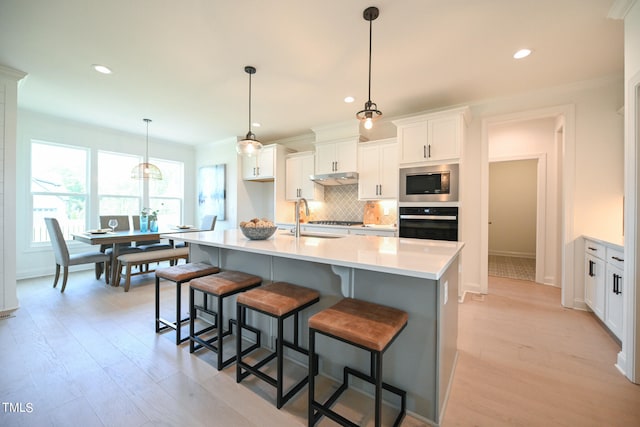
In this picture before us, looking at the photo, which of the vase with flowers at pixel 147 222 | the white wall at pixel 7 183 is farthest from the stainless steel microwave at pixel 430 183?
the white wall at pixel 7 183

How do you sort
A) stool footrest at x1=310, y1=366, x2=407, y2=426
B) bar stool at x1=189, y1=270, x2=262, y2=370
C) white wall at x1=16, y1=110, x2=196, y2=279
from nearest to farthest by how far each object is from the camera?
stool footrest at x1=310, y1=366, x2=407, y2=426
bar stool at x1=189, y1=270, x2=262, y2=370
white wall at x1=16, y1=110, x2=196, y2=279

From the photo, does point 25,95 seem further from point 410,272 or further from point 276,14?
point 410,272

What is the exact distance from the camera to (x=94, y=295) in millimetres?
3414

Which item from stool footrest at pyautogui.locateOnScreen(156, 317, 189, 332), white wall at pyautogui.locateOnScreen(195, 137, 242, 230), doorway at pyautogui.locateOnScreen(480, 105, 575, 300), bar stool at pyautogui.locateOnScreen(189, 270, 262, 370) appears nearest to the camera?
bar stool at pyautogui.locateOnScreen(189, 270, 262, 370)

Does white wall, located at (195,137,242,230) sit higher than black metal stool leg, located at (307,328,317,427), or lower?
higher

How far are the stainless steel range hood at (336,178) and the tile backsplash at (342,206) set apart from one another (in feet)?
0.67

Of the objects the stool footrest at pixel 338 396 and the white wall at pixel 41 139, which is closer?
the stool footrest at pixel 338 396

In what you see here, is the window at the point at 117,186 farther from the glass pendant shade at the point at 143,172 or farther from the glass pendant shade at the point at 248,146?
the glass pendant shade at the point at 248,146

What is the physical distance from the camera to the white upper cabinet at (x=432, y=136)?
3.25 m

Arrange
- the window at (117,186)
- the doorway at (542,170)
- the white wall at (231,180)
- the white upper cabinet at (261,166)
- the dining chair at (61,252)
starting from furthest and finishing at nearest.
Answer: the white wall at (231,180) → the white upper cabinet at (261,166) → the window at (117,186) → the dining chair at (61,252) → the doorway at (542,170)

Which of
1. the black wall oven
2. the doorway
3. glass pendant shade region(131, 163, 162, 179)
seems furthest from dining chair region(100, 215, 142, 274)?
the doorway

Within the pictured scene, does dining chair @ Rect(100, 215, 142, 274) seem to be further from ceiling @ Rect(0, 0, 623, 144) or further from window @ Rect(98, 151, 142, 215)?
ceiling @ Rect(0, 0, 623, 144)

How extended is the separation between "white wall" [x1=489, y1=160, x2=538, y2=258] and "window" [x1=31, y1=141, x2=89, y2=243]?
8.81 metres

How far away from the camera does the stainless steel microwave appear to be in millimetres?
3264
